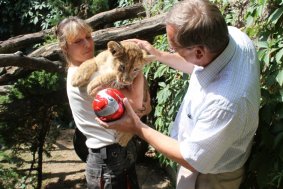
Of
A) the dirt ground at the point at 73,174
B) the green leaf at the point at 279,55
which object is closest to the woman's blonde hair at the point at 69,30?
the green leaf at the point at 279,55

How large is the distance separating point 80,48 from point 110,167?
825 mm

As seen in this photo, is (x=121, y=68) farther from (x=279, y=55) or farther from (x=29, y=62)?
(x=29, y=62)

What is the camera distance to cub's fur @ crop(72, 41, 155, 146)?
260 centimetres

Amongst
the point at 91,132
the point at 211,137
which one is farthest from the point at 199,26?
the point at 91,132

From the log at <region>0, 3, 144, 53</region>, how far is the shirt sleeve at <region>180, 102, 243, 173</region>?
328 cm

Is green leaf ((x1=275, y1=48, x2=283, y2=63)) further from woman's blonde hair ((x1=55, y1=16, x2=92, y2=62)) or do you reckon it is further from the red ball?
woman's blonde hair ((x1=55, y1=16, x2=92, y2=62))

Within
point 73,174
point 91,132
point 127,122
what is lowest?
point 73,174

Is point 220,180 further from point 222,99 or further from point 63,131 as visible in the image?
point 63,131

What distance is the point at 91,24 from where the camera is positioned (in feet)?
17.7

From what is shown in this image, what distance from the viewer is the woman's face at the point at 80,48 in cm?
285

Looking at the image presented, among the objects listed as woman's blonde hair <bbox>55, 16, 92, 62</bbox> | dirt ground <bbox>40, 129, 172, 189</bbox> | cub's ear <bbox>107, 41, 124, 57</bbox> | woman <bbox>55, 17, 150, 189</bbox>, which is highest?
woman's blonde hair <bbox>55, 16, 92, 62</bbox>

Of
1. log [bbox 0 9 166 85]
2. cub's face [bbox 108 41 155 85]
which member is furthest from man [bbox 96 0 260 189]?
log [bbox 0 9 166 85]

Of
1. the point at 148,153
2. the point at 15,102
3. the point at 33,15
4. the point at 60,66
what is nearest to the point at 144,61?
the point at 60,66

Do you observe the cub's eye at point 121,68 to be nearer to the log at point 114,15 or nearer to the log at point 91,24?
the log at point 91,24
